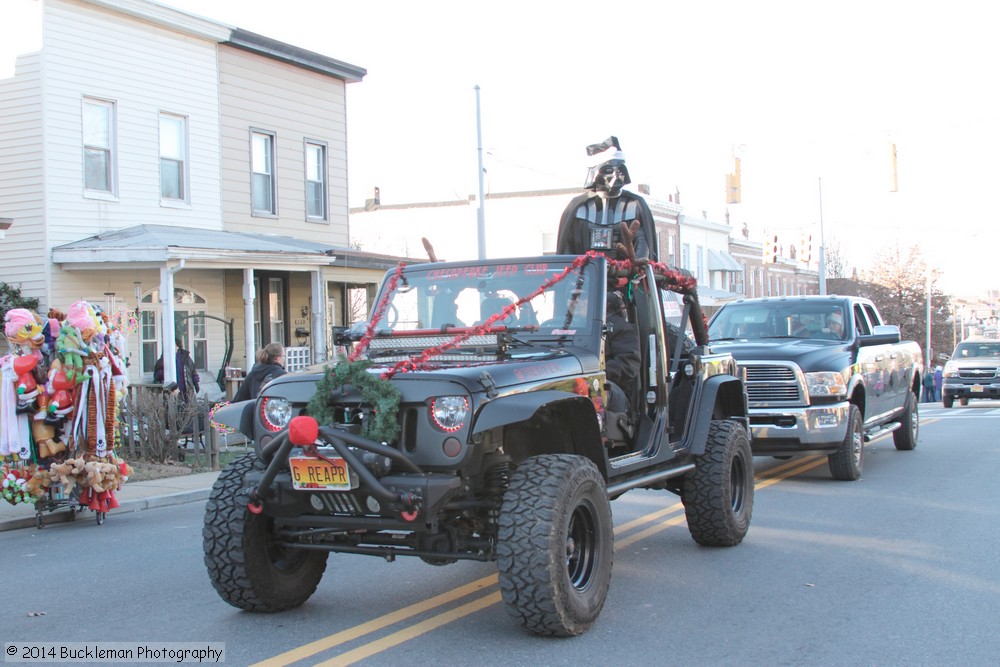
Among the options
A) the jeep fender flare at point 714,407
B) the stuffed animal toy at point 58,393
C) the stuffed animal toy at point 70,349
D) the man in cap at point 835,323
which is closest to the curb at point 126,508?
the stuffed animal toy at point 58,393

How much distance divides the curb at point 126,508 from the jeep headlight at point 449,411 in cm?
548

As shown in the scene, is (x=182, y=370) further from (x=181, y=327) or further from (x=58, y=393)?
(x=58, y=393)

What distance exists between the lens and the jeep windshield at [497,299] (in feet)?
21.5

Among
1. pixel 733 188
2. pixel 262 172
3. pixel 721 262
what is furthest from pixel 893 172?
pixel 721 262

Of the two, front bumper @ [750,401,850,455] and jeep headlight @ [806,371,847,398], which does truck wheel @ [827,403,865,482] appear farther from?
jeep headlight @ [806,371,847,398]

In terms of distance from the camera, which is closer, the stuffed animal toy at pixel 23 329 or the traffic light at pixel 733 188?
the stuffed animal toy at pixel 23 329

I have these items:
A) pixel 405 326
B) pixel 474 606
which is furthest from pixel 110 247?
pixel 474 606

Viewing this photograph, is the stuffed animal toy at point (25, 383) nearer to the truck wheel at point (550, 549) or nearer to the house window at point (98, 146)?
the truck wheel at point (550, 549)

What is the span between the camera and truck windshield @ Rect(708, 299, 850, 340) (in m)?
12.6

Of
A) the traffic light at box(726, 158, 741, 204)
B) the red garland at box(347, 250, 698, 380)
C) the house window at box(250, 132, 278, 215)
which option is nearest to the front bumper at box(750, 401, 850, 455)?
the red garland at box(347, 250, 698, 380)

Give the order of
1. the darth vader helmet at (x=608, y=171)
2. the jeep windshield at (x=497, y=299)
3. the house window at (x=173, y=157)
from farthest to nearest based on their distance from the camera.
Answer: the house window at (x=173, y=157), the darth vader helmet at (x=608, y=171), the jeep windshield at (x=497, y=299)

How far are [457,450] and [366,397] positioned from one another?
0.54 meters

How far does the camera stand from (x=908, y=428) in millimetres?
14461

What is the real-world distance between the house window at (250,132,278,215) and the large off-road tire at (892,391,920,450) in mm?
13535
